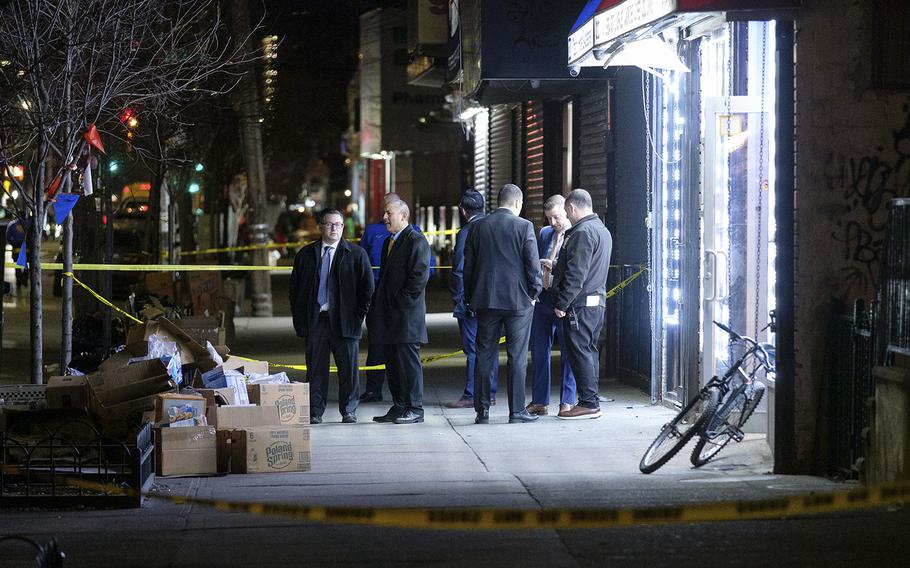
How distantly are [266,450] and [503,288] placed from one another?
310 centimetres

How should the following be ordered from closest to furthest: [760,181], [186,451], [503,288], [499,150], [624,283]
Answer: [186,451]
[760,181]
[503,288]
[624,283]
[499,150]

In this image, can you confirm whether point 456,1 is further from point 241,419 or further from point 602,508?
point 602,508

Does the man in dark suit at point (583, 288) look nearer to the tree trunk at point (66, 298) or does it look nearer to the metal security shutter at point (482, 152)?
the tree trunk at point (66, 298)

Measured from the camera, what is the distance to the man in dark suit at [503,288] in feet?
37.8

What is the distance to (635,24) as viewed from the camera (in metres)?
10.2

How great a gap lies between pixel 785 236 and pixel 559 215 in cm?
403

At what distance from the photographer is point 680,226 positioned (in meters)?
11.7

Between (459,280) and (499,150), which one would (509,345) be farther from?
(499,150)

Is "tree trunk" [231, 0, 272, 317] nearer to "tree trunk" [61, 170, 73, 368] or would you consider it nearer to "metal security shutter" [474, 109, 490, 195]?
"metal security shutter" [474, 109, 490, 195]

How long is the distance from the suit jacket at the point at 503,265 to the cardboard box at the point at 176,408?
3156mm

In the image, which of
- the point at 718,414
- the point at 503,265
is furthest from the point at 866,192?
the point at 503,265

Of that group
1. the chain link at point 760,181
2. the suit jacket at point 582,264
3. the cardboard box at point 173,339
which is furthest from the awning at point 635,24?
the cardboard box at point 173,339

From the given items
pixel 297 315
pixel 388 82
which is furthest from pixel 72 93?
pixel 388 82

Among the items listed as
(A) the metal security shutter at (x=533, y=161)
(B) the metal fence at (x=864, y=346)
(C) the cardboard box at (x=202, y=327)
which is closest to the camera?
(B) the metal fence at (x=864, y=346)
